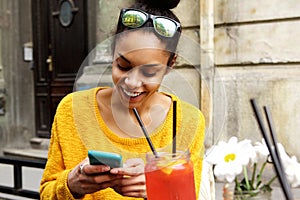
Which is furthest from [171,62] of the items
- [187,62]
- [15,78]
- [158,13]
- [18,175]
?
[15,78]

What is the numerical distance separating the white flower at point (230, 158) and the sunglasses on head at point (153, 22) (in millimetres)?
273

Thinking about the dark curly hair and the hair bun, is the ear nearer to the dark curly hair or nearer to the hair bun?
the dark curly hair

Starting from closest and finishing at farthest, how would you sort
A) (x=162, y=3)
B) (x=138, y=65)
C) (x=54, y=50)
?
1. (x=138, y=65)
2. (x=162, y=3)
3. (x=54, y=50)

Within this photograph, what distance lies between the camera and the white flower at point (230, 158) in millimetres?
1082

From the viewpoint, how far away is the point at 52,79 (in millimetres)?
6438

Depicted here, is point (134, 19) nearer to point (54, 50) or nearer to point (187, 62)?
point (187, 62)

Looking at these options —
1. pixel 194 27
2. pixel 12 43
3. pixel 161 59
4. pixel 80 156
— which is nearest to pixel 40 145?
pixel 12 43

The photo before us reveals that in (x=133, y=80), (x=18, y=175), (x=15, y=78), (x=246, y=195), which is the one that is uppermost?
(x=133, y=80)

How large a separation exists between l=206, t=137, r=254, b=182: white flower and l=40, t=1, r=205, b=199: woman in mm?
66

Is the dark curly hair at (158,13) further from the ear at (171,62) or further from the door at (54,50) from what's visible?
the door at (54,50)

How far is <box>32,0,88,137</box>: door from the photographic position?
6043 mm

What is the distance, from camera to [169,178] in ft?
3.02

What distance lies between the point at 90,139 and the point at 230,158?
33 centimetres

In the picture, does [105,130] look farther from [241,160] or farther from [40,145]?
[40,145]
